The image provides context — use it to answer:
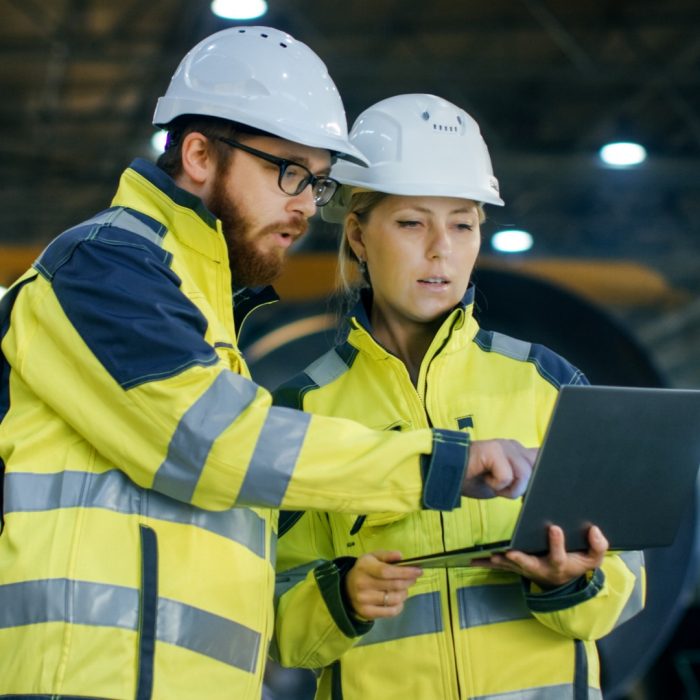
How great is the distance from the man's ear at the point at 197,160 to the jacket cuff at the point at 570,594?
102 centimetres

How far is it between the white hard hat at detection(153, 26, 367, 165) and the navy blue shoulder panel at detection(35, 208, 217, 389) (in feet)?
1.38

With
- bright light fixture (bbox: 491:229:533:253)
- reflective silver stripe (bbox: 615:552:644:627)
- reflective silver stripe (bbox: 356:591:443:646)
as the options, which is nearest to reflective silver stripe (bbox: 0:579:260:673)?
reflective silver stripe (bbox: 356:591:443:646)

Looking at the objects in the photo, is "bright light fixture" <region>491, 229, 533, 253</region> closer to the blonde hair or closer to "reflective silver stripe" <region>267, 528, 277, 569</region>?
the blonde hair

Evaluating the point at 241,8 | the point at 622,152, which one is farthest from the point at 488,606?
the point at 622,152

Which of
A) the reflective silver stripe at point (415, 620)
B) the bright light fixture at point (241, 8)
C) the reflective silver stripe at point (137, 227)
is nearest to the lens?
the reflective silver stripe at point (137, 227)

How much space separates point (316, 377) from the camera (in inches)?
111

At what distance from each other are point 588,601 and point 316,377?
77 centimetres

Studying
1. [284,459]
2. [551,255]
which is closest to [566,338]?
[284,459]

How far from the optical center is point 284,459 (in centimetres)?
211

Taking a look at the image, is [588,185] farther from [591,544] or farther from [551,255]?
[591,544]

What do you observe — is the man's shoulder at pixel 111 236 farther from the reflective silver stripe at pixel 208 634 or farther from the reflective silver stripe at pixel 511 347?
the reflective silver stripe at pixel 511 347

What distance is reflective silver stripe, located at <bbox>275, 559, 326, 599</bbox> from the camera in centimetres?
268

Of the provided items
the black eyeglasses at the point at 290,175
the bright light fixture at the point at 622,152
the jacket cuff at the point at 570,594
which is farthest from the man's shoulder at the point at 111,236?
the bright light fixture at the point at 622,152

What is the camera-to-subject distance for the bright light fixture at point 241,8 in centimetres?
706
